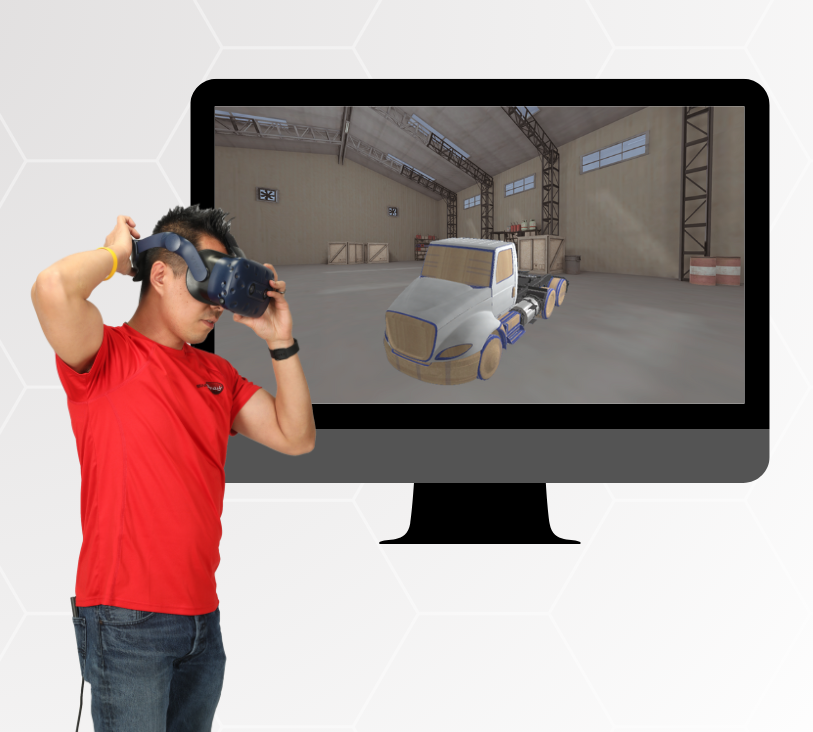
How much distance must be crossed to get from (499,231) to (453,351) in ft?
2.07

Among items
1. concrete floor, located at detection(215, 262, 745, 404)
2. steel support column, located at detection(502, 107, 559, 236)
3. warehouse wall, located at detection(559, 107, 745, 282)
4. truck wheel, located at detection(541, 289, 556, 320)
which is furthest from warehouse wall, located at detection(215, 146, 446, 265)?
warehouse wall, located at detection(559, 107, 745, 282)

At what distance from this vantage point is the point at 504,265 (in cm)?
203

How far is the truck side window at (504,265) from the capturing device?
6.55 feet

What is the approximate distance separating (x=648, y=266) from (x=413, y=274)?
4.10ft

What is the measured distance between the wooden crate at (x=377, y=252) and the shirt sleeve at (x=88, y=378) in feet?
3.69

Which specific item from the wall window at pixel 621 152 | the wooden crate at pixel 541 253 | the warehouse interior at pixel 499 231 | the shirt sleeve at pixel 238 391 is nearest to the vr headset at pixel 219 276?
the shirt sleeve at pixel 238 391

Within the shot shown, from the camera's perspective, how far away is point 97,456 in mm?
1015

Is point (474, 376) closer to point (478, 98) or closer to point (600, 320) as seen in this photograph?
point (600, 320)

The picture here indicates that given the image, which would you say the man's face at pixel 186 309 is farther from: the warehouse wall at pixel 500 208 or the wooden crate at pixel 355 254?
the warehouse wall at pixel 500 208

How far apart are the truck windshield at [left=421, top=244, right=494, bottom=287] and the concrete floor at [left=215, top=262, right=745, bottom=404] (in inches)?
5.5

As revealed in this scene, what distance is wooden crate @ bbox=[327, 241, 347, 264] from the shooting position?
189 centimetres

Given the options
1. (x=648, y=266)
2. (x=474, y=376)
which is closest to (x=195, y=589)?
(x=474, y=376)

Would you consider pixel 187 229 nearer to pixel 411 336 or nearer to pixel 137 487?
pixel 137 487

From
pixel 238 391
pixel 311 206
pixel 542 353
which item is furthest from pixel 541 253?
pixel 238 391
